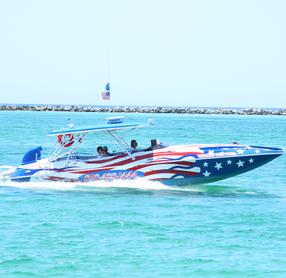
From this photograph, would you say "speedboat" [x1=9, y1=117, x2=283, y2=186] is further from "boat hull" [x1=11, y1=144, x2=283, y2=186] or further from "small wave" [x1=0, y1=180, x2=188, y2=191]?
"small wave" [x1=0, y1=180, x2=188, y2=191]

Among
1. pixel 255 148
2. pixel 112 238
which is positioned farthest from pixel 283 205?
pixel 112 238

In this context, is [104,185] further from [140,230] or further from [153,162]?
[140,230]

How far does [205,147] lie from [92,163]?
3.28m

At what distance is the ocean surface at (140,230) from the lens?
13156mm

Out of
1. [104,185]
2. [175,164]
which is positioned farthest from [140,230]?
[104,185]

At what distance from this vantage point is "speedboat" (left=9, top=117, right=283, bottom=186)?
71.7ft

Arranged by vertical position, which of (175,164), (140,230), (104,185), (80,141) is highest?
(80,141)

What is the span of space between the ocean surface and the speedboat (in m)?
0.29

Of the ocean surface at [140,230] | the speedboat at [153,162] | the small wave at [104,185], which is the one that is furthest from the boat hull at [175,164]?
the ocean surface at [140,230]

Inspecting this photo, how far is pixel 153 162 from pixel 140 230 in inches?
236

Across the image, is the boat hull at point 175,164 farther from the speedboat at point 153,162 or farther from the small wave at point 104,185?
the small wave at point 104,185

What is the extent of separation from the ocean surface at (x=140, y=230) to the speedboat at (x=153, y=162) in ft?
0.96

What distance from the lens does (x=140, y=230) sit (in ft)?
52.9

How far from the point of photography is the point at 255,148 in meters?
22.3
